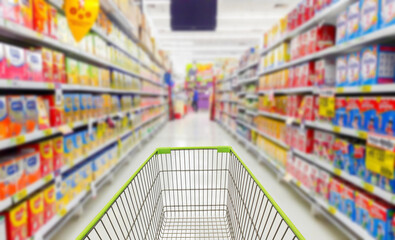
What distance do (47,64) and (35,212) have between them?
1.01 m

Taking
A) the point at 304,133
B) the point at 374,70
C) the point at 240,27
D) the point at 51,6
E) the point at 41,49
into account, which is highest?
the point at 240,27

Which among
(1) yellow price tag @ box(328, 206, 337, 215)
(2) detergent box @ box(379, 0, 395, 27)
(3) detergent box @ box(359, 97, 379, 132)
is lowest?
(1) yellow price tag @ box(328, 206, 337, 215)

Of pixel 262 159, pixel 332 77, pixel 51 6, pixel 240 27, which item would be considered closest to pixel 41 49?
pixel 51 6

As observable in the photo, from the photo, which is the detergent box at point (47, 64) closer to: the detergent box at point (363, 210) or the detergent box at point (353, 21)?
the detergent box at point (353, 21)

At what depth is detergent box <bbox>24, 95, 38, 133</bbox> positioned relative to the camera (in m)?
1.47

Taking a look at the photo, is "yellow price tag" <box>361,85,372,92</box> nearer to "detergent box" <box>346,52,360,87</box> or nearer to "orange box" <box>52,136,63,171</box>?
"detergent box" <box>346,52,360,87</box>

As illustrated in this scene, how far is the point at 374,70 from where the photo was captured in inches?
58.2

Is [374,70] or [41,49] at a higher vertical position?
[41,49]

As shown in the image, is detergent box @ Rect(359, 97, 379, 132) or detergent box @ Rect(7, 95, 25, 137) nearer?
detergent box @ Rect(7, 95, 25, 137)

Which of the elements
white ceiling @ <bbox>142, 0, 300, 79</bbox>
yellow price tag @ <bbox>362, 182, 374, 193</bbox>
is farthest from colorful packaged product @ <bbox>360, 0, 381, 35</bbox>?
white ceiling @ <bbox>142, 0, 300, 79</bbox>

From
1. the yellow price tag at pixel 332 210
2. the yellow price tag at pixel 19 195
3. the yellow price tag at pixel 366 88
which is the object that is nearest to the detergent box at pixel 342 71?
the yellow price tag at pixel 366 88

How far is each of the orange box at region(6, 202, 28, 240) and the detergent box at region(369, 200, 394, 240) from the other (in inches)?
84.3

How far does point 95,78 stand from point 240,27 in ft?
31.1

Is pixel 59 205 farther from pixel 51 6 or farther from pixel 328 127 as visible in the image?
pixel 328 127
